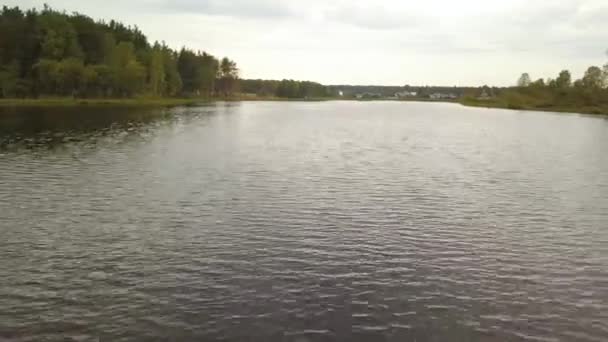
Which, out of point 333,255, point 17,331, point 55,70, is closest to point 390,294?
point 333,255

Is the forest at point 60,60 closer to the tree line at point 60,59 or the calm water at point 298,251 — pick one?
the tree line at point 60,59

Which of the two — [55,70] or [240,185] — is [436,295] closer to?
[240,185]

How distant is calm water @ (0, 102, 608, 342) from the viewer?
58.4ft

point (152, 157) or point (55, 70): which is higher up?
point (55, 70)

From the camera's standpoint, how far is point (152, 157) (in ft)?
184

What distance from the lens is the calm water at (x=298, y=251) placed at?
1781 cm

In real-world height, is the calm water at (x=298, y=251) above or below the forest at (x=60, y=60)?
below

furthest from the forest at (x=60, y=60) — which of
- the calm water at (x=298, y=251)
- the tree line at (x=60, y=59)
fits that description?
the calm water at (x=298, y=251)

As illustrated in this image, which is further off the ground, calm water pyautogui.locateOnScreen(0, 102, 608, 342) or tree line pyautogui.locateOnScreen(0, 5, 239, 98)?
tree line pyautogui.locateOnScreen(0, 5, 239, 98)

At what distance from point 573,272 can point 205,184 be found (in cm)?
2804

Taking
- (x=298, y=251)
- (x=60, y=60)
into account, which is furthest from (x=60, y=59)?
(x=298, y=251)

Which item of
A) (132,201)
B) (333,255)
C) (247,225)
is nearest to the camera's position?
(333,255)

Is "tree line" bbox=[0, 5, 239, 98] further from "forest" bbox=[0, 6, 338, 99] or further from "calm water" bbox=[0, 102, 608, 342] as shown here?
"calm water" bbox=[0, 102, 608, 342]

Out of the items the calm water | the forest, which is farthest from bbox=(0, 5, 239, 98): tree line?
the calm water
